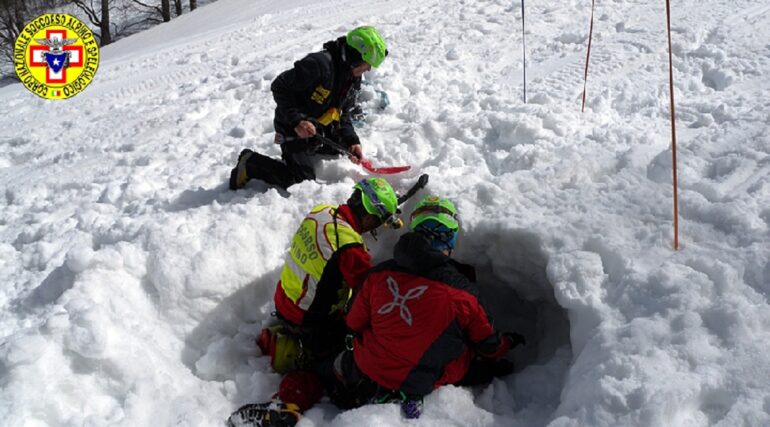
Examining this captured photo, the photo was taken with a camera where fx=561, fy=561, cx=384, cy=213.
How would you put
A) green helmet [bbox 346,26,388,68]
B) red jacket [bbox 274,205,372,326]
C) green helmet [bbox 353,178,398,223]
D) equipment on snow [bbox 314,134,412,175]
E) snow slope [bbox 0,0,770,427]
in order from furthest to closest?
equipment on snow [bbox 314,134,412,175] → green helmet [bbox 346,26,388,68] → green helmet [bbox 353,178,398,223] → red jacket [bbox 274,205,372,326] → snow slope [bbox 0,0,770,427]

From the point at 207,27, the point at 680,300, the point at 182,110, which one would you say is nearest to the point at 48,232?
the point at 182,110

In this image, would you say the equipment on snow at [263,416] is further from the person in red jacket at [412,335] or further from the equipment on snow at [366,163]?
the equipment on snow at [366,163]

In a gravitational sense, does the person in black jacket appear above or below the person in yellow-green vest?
above

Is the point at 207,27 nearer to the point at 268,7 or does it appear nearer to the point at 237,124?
the point at 268,7

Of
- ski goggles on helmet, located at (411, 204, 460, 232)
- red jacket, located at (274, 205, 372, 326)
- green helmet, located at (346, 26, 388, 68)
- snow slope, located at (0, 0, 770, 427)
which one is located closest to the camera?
snow slope, located at (0, 0, 770, 427)

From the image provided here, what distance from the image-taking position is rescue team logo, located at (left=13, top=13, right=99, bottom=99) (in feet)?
29.1

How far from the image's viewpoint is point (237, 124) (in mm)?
6102

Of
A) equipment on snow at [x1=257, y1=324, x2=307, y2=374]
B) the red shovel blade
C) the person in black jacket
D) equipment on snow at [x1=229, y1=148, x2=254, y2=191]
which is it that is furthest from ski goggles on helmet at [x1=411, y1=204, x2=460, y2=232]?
equipment on snow at [x1=229, y1=148, x2=254, y2=191]

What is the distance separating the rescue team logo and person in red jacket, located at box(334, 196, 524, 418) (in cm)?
723

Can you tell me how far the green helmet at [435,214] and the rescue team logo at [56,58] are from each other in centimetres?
714

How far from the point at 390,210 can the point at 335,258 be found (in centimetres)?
53

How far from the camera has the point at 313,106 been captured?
15.6 feet

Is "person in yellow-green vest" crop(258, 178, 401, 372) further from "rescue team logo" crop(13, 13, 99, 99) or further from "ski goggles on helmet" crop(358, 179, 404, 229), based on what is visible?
"rescue team logo" crop(13, 13, 99, 99)

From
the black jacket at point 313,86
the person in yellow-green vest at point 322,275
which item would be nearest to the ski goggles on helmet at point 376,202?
the person in yellow-green vest at point 322,275
